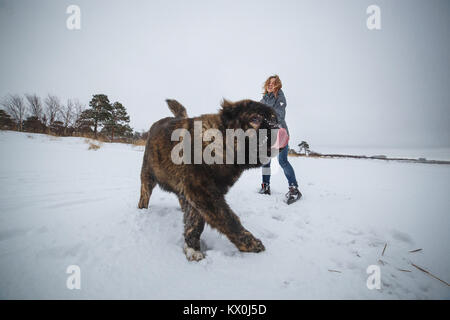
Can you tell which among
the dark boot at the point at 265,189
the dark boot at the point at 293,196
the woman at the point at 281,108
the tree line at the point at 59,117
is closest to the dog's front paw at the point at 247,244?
the dark boot at the point at 293,196

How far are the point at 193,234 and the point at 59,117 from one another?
3286 cm

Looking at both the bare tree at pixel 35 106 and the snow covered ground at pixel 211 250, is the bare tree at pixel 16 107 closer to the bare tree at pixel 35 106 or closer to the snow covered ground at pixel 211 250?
the bare tree at pixel 35 106

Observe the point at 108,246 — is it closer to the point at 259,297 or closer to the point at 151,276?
the point at 151,276

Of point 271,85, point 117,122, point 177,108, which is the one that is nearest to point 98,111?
point 117,122

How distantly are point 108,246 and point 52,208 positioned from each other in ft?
4.75

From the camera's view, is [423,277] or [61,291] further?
[423,277]

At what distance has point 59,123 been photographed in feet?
74.9

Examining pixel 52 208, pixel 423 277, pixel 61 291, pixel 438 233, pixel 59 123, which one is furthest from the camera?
pixel 59 123

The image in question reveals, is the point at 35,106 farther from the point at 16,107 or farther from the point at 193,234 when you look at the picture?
the point at 193,234

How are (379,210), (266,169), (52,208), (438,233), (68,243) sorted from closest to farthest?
(68,243) < (438,233) < (52,208) < (379,210) < (266,169)

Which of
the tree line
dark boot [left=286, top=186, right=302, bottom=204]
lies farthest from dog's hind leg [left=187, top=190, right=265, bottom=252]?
the tree line

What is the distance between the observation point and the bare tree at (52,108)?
22.3 metres

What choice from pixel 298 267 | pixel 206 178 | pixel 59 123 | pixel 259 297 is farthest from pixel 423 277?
pixel 59 123

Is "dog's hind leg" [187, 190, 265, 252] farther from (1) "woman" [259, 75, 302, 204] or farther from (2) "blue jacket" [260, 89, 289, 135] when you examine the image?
(2) "blue jacket" [260, 89, 289, 135]
